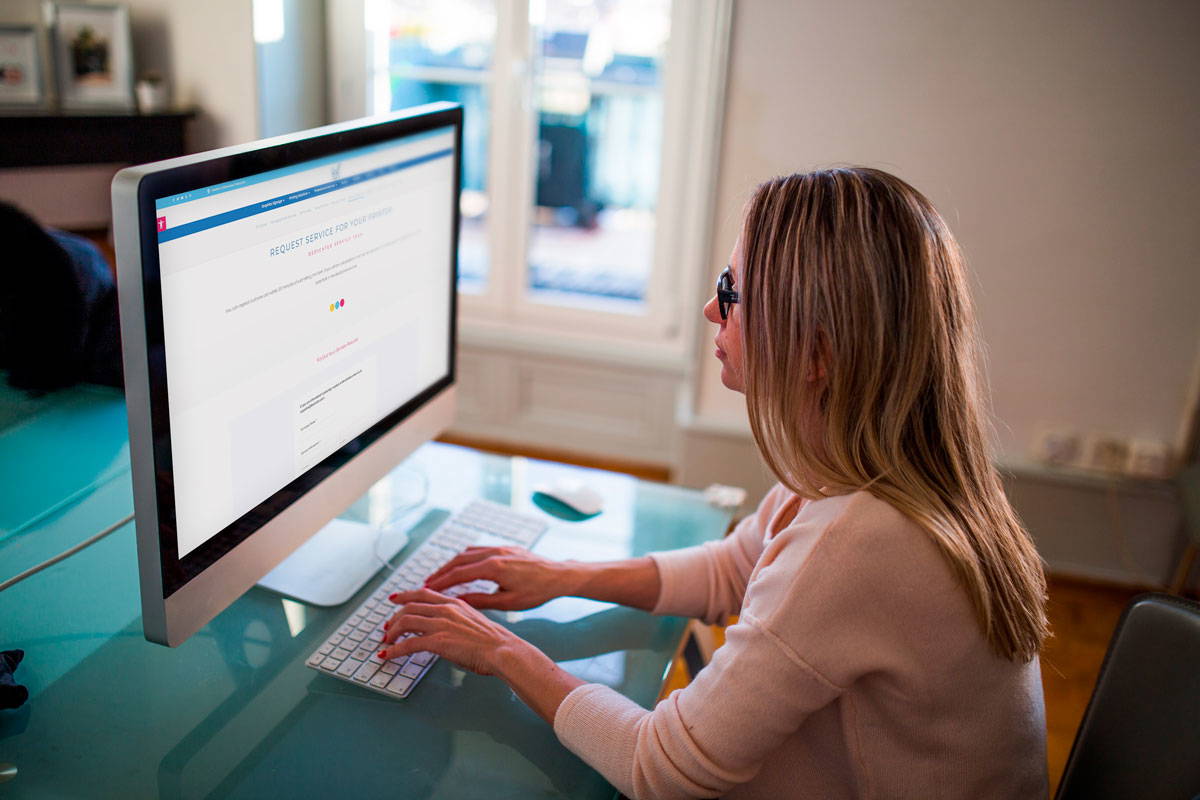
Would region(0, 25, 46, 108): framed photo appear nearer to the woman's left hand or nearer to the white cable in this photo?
the white cable

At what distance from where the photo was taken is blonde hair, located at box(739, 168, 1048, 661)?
0.89 m

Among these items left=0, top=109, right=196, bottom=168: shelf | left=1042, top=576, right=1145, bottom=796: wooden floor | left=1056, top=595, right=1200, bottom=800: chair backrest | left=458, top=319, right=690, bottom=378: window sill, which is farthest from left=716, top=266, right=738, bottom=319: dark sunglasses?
left=0, top=109, right=196, bottom=168: shelf

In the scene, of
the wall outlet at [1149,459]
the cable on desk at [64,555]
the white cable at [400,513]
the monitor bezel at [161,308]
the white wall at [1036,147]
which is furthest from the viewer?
the wall outlet at [1149,459]

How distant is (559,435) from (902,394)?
2.47m

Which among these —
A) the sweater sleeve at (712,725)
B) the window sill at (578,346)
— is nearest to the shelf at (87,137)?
the window sill at (578,346)

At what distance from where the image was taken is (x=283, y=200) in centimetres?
96

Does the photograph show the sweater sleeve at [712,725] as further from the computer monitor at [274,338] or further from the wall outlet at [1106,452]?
the wall outlet at [1106,452]

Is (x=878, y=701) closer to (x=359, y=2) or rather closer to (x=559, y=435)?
(x=559, y=435)

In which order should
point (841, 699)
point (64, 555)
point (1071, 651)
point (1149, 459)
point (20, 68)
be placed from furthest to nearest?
point (20, 68), point (1149, 459), point (1071, 651), point (64, 555), point (841, 699)

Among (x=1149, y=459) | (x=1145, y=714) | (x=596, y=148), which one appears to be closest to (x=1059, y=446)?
(x=1149, y=459)

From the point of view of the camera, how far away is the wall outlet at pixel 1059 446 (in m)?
2.64

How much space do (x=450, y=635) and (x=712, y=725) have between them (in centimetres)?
30

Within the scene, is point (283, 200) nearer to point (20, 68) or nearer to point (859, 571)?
point (859, 571)

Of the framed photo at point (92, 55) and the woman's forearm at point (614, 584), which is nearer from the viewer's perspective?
the woman's forearm at point (614, 584)
